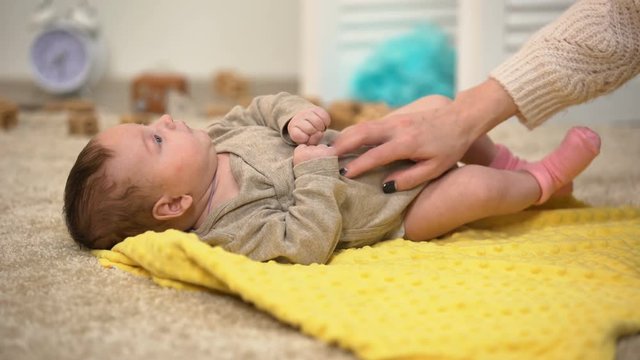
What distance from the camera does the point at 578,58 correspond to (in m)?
1.03

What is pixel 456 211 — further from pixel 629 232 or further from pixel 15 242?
pixel 15 242

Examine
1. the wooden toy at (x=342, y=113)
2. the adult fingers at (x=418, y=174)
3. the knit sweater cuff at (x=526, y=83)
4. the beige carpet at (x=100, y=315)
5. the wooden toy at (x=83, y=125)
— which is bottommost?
the wooden toy at (x=83, y=125)

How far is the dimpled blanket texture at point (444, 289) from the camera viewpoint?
2.11 feet

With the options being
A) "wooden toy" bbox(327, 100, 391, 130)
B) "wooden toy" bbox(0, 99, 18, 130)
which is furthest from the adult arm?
"wooden toy" bbox(0, 99, 18, 130)

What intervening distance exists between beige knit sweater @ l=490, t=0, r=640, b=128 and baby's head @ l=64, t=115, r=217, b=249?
461 mm

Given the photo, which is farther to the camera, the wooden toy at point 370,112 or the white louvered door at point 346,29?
the white louvered door at point 346,29

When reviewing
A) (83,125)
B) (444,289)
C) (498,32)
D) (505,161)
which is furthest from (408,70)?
(444,289)

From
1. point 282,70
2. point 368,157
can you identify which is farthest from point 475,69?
Result: point 368,157

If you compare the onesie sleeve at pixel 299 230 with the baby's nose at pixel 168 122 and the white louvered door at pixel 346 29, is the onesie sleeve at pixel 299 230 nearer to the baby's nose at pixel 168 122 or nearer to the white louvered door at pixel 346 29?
the baby's nose at pixel 168 122

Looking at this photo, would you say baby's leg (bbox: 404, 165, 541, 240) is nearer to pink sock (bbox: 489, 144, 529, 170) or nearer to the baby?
the baby

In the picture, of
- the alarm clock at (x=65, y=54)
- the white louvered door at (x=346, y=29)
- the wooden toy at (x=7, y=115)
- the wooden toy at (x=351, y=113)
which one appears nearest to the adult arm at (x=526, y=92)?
the wooden toy at (x=351, y=113)

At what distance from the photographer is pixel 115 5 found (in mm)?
3207

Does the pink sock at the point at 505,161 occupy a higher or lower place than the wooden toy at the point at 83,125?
higher

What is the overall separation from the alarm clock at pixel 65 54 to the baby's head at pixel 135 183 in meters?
2.26
